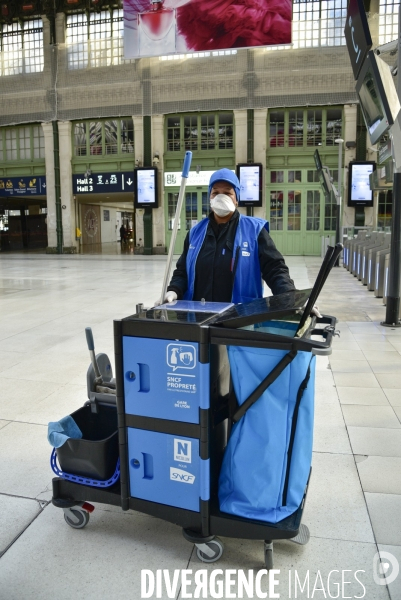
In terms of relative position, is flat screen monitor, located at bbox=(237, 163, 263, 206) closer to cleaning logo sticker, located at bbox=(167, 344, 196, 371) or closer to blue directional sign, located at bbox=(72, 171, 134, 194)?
blue directional sign, located at bbox=(72, 171, 134, 194)

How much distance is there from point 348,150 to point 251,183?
468 centimetres

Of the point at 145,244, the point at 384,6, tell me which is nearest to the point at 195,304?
the point at 145,244

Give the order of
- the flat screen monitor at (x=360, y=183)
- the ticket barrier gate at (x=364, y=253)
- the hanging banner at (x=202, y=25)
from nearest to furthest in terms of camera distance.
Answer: the ticket barrier gate at (x=364, y=253) → the hanging banner at (x=202, y=25) → the flat screen monitor at (x=360, y=183)

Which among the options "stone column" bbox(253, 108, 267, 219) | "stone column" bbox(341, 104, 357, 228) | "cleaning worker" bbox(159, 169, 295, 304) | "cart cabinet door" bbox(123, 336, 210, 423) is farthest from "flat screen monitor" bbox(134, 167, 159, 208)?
"cart cabinet door" bbox(123, 336, 210, 423)

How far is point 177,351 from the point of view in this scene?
7.36 ft

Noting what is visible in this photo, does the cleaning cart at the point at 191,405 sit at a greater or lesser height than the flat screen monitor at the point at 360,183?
lesser

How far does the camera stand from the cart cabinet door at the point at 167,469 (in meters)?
2.32

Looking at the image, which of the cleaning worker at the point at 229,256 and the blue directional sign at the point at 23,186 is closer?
the cleaning worker at the point at 229,256

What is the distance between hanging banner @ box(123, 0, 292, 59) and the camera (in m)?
21.4

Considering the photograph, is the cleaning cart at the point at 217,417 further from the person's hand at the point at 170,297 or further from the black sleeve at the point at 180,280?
the black sleeve at the point at 180,280

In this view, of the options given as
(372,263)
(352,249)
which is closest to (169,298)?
(372,263)

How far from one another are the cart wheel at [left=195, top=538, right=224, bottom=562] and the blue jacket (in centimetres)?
137

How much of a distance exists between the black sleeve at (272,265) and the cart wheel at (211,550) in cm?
146

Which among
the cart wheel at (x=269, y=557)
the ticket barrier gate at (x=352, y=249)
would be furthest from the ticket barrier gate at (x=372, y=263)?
the cart wheel at (x=269, y=557)
